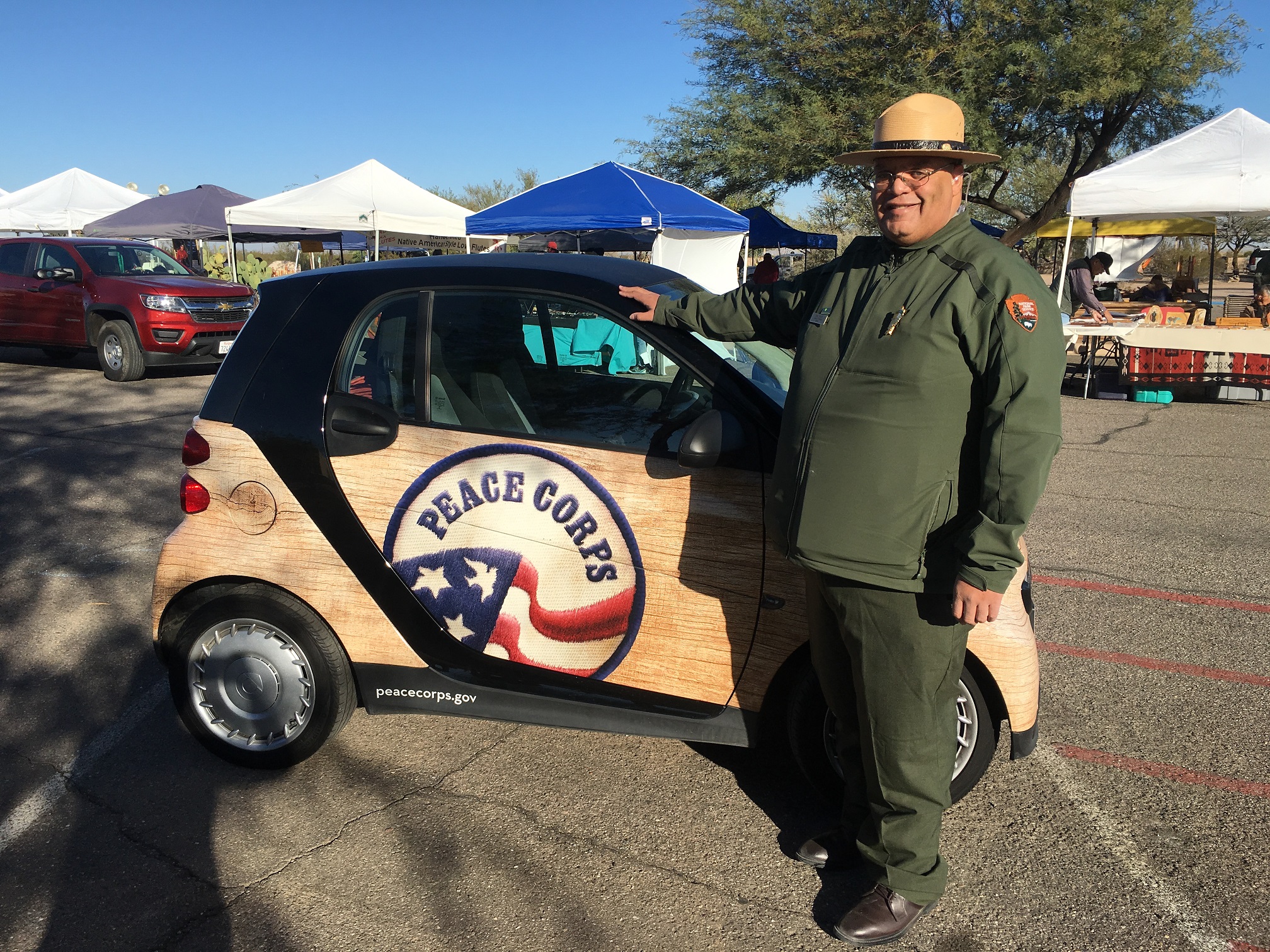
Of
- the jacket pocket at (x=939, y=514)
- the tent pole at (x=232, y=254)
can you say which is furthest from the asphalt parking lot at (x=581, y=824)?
the tent pole at (x=232, y=254)

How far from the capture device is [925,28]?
53.6 ft

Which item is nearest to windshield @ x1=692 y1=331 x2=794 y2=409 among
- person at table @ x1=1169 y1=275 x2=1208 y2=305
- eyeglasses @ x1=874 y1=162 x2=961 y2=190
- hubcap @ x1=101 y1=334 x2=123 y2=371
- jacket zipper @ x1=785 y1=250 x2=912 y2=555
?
jacket zipper @ x1=785 y1=250 x2=912 y2=555

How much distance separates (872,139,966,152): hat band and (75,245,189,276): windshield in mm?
13682

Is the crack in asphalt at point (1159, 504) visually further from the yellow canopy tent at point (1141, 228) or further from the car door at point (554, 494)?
the yellow canopy tent at point (1141, 228)

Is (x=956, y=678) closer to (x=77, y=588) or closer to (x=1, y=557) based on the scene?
(x=77, y=588)

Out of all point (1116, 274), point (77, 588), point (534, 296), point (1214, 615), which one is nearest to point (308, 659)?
point (534, 296)

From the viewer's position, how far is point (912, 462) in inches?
86.7

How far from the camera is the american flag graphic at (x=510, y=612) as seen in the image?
9.60ft

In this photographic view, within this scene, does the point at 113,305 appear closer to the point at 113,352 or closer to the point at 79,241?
the point at 113,352

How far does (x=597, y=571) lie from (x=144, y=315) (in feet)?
39.2

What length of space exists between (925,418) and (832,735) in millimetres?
1148

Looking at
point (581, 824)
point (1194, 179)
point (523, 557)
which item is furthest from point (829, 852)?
point (1194, 179)

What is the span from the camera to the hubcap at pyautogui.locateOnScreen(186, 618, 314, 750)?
126 inches

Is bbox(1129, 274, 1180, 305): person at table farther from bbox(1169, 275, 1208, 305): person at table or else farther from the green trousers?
the green trousers
